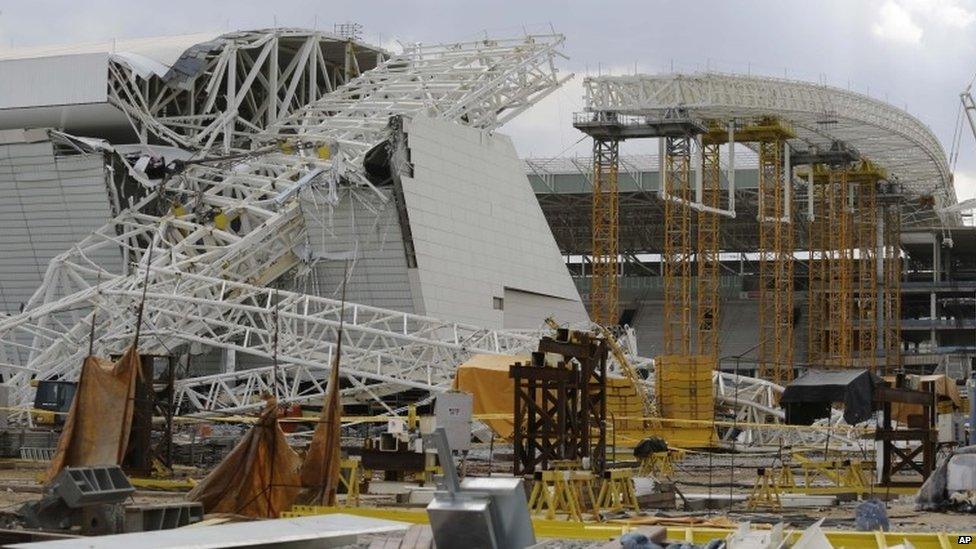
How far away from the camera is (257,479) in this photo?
97.1ft

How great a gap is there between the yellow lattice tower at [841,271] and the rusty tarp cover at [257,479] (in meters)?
82.6

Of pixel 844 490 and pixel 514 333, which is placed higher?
pixel 514 333

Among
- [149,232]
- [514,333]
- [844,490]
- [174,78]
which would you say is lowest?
[844,490]

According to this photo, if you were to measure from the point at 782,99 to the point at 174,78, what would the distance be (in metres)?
32.7

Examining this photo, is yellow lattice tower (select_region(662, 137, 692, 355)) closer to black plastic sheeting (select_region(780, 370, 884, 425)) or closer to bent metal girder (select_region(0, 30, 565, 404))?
bent metal girder (select_region(0, 30, 565, 404))

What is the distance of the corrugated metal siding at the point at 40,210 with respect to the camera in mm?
69050

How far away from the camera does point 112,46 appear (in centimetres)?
7712

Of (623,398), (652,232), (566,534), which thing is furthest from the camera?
(652,232)

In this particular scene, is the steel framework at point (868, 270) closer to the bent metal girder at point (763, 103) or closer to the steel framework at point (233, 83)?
the bent metal girder at point (763, 103)

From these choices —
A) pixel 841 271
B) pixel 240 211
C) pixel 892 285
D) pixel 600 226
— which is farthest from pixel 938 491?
pixel 892 285

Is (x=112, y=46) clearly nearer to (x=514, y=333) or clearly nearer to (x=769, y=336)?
(x=514, y=333)

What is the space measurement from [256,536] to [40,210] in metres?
53.1

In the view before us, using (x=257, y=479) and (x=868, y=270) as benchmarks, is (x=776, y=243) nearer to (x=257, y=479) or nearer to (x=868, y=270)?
(x=868, y=270)

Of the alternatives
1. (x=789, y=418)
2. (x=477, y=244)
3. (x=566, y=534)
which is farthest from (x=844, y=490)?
(x=477, y=244)
